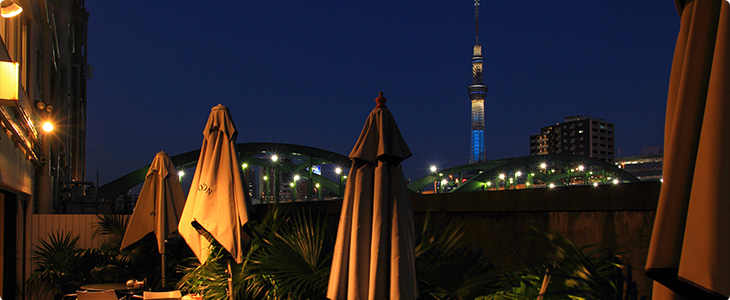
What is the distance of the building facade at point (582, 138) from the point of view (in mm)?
180250

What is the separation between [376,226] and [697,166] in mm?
2518

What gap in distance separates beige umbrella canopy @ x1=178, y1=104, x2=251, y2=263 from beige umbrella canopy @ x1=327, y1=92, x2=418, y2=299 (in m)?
2.03

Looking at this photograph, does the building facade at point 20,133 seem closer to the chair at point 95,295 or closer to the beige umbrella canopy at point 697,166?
the chair at point 95,295

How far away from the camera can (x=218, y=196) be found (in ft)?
19.0

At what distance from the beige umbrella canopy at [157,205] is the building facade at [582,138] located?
187 meters

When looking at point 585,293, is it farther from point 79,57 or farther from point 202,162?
point 79,57

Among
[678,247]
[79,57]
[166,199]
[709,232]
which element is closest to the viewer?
[709,232]

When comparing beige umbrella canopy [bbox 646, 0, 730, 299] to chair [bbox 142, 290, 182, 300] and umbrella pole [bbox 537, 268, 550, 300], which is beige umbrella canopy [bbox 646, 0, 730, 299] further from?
chair [bbox 142, 290, 182, 300]

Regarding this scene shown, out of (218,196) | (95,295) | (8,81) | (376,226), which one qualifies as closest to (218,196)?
(218,196)

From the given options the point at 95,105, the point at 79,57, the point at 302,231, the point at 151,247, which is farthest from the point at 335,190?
the point at 95,105

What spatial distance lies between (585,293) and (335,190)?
66.9 m

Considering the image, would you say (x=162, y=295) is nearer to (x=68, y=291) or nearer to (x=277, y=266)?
(x=68, y=291)

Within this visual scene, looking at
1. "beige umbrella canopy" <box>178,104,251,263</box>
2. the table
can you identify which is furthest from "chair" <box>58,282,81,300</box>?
"beige umbrella canopy" <box>178,104,251,263</box>

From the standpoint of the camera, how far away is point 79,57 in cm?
3039
